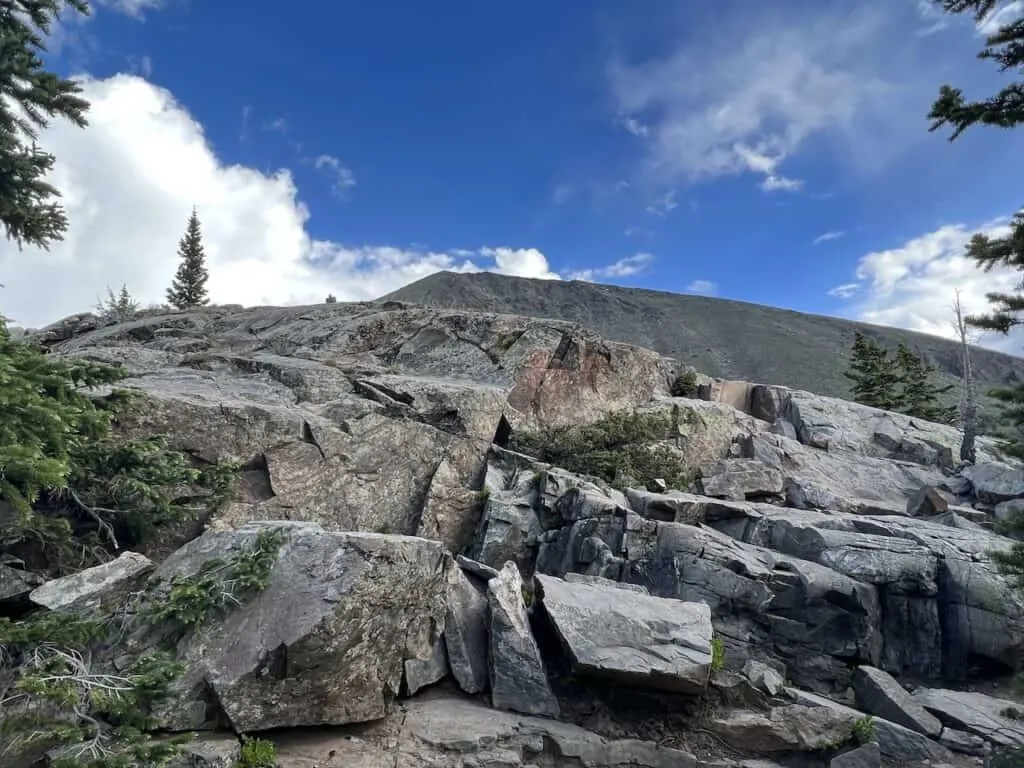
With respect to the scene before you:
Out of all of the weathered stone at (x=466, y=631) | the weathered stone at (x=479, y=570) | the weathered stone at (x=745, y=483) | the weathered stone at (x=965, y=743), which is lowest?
the weathered stone at (x=965, y=743)

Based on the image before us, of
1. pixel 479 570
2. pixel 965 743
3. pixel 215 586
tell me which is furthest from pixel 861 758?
pixel 215 586

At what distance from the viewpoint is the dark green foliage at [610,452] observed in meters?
17.5

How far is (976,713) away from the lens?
31.9ft

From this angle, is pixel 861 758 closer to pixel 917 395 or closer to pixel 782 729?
pixel 782 729

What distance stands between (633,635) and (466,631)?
2.79 m

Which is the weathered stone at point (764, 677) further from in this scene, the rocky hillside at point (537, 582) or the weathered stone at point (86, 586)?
the weathered stone at point (86, 586)

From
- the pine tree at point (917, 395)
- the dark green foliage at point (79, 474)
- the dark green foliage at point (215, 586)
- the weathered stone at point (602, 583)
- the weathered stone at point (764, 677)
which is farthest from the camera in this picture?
the pine tree at point (917, 395)

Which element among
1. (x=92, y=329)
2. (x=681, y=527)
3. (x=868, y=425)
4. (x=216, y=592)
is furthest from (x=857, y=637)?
(x=92, y=329)

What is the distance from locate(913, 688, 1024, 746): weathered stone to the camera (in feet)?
30.3

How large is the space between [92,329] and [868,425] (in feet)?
120

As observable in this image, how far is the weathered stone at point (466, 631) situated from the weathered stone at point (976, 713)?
25.1 feet

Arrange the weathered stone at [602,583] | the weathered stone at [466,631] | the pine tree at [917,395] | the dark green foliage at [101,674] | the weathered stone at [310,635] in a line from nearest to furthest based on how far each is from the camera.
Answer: the dark green foliage at [101,674] → the weathered stone at [310,635] → the weathered stone at [466,631] → the weathered stone at [602,583] → the pine tree at [917,395]

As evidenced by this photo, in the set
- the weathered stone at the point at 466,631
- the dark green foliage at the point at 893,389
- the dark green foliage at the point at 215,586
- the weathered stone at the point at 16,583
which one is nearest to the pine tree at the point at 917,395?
the dark green foliage at the point at 893,389

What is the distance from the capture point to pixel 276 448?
44.5 ft
